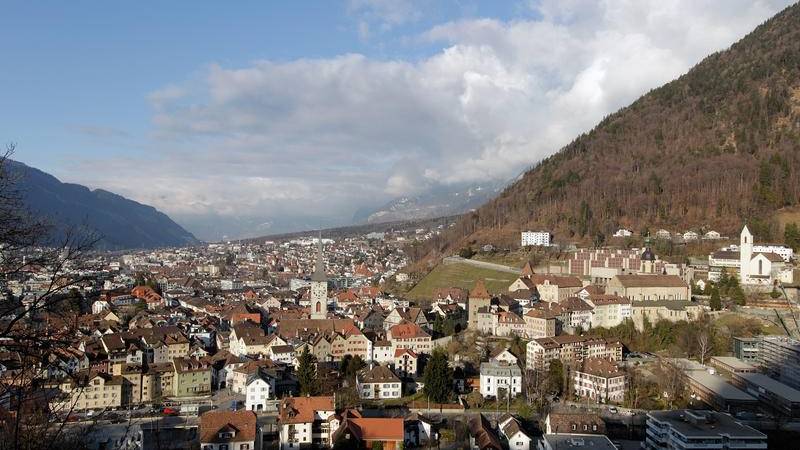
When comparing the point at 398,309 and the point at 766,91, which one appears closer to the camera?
the point at 398,309

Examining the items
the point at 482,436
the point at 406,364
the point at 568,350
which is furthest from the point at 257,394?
the point at 568,350

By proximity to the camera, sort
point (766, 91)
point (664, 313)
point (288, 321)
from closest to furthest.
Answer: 1. point (664, 313)
2. point (288, 321)
3. point (766, 91)

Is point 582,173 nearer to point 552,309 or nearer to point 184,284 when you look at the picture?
point 552,309

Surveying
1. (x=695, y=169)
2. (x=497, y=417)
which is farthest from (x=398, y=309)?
(x=695, y=169)

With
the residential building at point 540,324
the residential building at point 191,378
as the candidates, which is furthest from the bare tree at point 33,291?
the residential building at point 540,324

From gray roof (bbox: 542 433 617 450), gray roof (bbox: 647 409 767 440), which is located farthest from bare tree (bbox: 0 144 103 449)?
gray roof (bbox: 647 409 767 440)

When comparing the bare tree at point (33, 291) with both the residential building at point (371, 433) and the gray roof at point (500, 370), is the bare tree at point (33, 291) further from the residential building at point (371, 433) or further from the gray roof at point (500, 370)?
the gray roof at point (500, 370)
